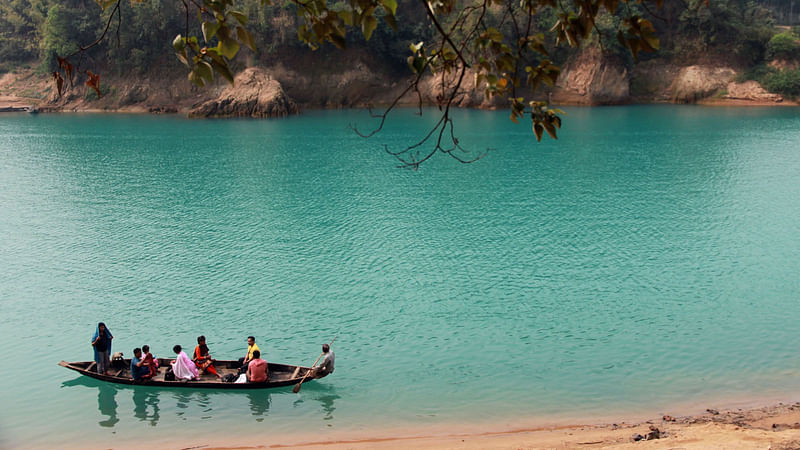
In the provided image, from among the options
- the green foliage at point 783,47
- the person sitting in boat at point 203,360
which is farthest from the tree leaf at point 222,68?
the green foliage at point 783,47

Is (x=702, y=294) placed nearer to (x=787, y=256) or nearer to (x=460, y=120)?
(x=787, y=256)

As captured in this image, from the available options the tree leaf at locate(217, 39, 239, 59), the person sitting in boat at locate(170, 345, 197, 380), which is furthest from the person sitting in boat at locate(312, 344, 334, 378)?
the tree leaf at locate(217, 39, 239, 59)

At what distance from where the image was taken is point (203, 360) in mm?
15055

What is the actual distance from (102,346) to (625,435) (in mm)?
11208

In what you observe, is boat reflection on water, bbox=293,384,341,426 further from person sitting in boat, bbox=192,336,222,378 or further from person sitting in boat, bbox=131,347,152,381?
person sitting in boat, bbox=131,347,152,381

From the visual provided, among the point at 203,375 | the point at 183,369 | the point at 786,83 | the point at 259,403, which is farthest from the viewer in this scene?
the point at 786,83

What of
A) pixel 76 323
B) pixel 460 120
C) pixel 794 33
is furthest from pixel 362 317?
pixel 794 33

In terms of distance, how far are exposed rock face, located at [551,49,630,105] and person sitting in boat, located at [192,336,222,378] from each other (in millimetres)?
60770

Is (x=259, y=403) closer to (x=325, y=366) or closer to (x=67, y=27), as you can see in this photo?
(x=325, y=366)

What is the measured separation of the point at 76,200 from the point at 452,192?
17976 millimetres

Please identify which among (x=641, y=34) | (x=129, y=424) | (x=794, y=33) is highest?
(x=794, y=33)

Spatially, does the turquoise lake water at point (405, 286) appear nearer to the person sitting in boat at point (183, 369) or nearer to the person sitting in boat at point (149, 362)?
the person sitting in boat at point (183, 369)

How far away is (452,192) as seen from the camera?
32812 mm

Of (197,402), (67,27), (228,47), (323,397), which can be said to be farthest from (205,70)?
(67,27)
